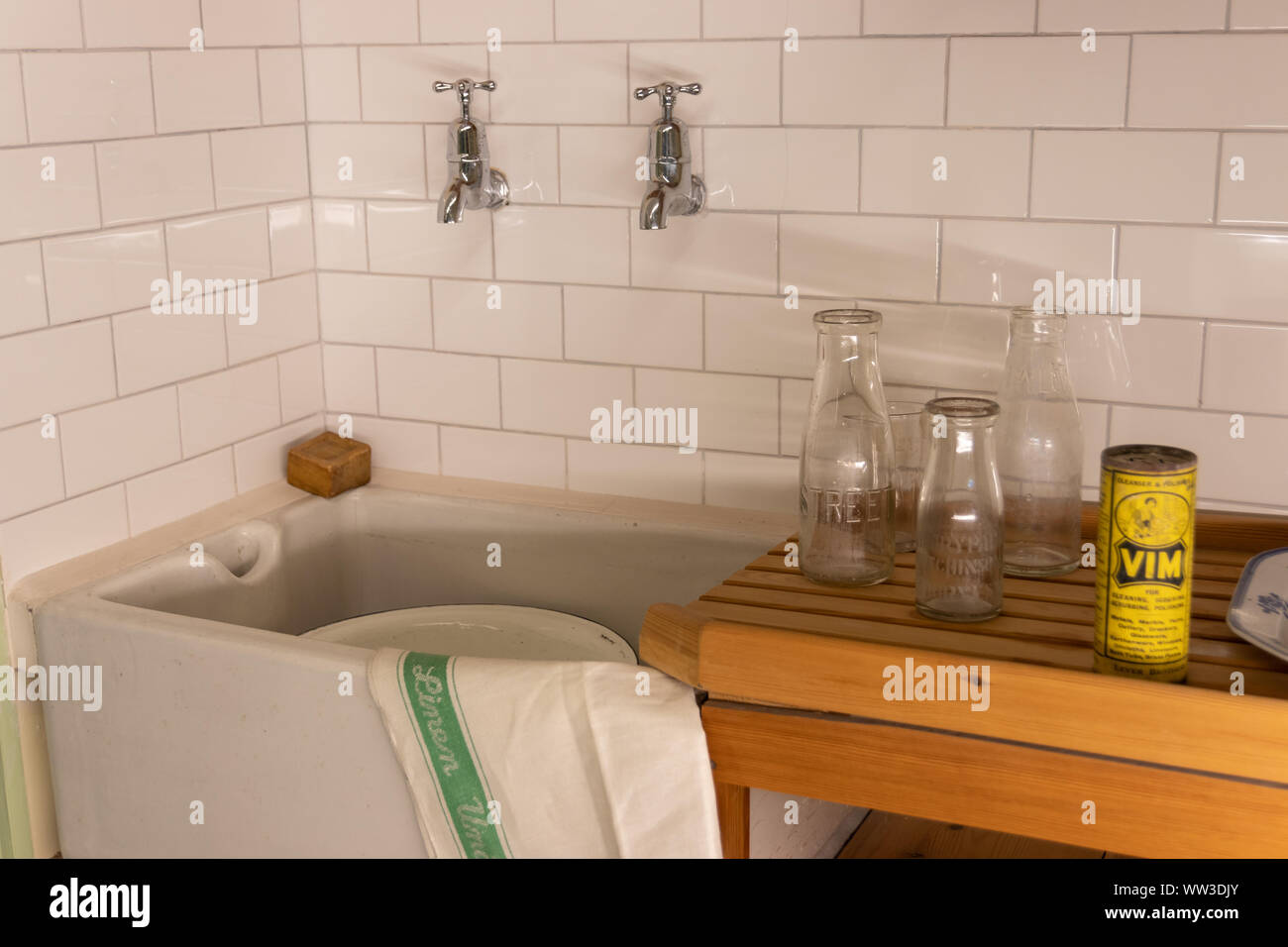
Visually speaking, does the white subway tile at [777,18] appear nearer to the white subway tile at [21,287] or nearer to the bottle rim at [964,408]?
the bottle rim at [964,408]

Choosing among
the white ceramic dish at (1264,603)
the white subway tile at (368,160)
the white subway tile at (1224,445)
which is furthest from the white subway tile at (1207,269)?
the white subway tile at (368,160)

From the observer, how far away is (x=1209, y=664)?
104 cm

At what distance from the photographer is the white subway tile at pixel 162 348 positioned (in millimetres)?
1625

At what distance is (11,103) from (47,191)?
99 millimetres

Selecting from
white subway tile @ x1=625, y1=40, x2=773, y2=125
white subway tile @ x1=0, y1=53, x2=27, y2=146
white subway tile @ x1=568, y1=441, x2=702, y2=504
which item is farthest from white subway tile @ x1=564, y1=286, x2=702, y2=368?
white subway tile @ x1=0, y1=53, x2=27, y2=146

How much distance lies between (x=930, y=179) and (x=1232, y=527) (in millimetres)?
501

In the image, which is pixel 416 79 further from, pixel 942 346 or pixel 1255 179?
pixel 1255 179

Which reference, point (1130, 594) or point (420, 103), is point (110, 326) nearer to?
point (420, 103)

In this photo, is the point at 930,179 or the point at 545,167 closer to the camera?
the point at 930,179

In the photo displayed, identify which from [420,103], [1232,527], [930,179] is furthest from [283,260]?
[1232,527]

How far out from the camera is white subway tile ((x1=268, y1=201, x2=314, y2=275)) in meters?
1.84

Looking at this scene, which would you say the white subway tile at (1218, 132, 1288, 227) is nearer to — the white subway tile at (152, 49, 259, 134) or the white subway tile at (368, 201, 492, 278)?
the white subway tile at (368, 201, 492, 278)

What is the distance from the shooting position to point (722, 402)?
170 centimetres
